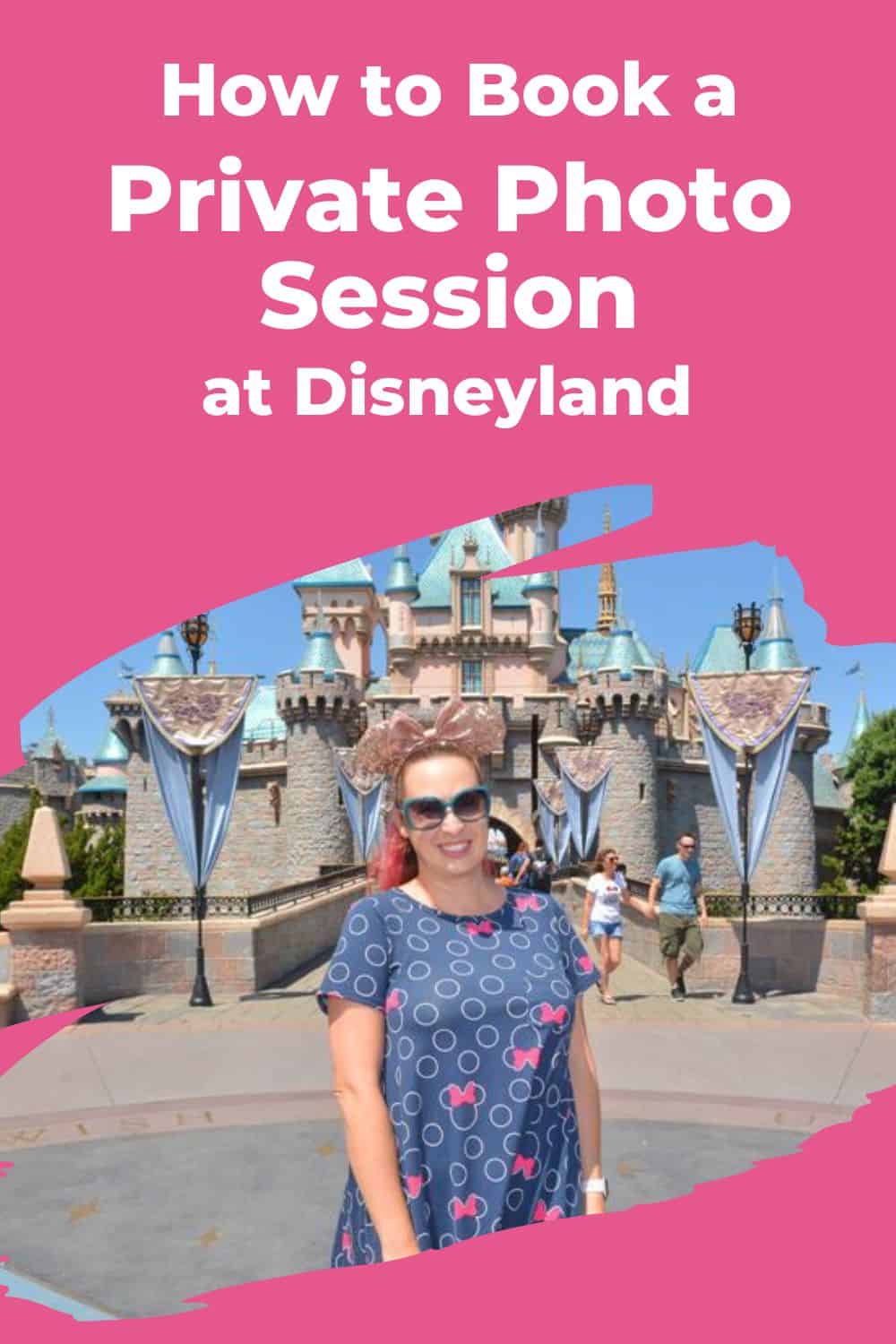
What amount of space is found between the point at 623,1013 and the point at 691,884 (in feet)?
4.98

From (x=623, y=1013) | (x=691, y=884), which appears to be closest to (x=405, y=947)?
(x=623, y=1013)

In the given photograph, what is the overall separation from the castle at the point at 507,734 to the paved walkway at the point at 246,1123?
23873 mm

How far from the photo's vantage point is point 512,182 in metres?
4.84

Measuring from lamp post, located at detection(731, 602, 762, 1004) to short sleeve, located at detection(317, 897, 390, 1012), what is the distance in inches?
324

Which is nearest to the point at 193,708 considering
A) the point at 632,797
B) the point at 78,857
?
the point at 78,857

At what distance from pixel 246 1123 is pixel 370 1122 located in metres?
4.26

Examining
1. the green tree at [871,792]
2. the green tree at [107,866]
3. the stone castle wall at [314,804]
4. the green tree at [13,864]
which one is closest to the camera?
the green tree at [13,864]

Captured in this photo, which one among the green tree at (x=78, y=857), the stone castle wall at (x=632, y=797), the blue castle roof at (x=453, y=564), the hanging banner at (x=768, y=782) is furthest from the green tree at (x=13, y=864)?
the hanging banner at (x=768, y=782)

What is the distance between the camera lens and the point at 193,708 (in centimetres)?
1115

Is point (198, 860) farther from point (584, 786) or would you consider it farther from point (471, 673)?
point (471, 673)

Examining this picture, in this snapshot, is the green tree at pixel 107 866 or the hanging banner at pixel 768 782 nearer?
the hanging banner at pixel 768 782

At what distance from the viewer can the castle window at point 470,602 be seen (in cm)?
4525

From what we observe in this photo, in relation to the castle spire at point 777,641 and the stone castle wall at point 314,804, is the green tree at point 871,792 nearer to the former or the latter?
the castle spire at point 777,641

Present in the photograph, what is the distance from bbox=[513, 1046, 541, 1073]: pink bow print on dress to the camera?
256cm
